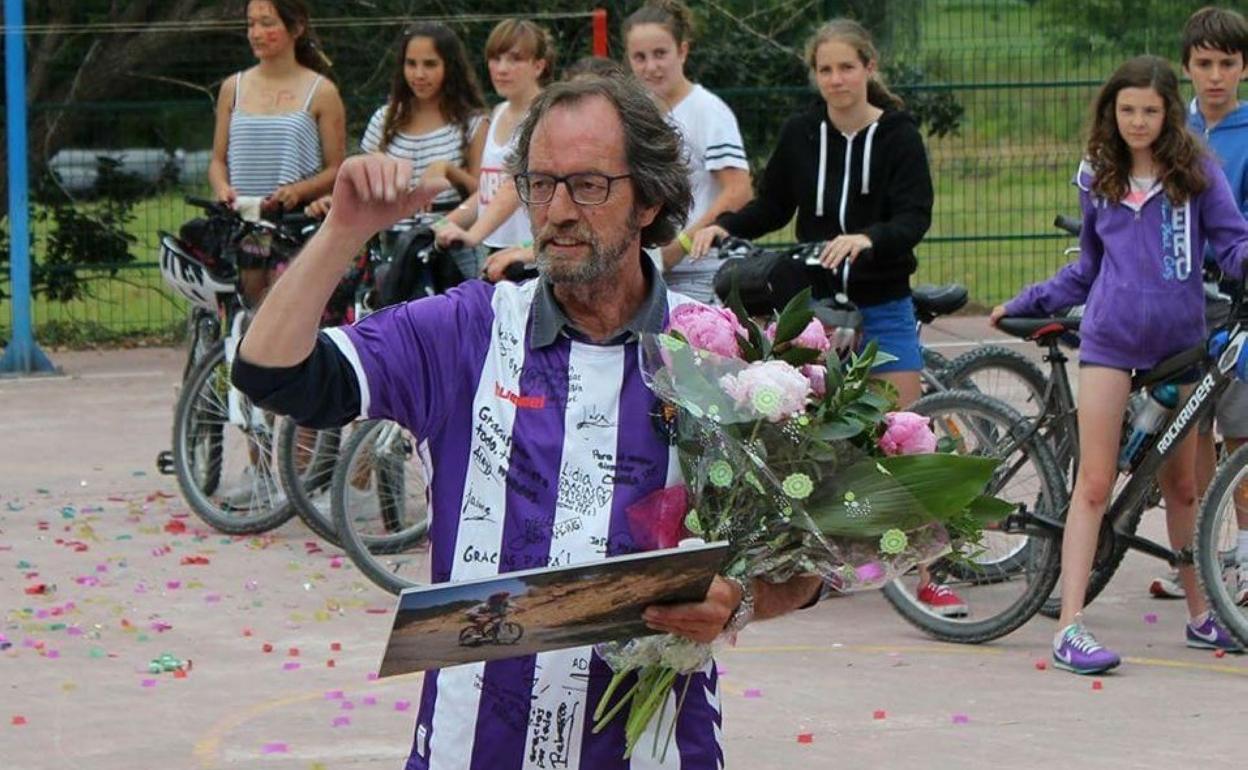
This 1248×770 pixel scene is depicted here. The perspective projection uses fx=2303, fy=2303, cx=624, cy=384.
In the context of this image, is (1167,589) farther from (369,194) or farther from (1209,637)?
(369,194)

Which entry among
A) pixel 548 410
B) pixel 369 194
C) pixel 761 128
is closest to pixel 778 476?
pixel 548 410

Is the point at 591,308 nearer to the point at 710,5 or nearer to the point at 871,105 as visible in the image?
the point at 871,105

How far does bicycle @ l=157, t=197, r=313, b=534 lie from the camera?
9602 millimetres

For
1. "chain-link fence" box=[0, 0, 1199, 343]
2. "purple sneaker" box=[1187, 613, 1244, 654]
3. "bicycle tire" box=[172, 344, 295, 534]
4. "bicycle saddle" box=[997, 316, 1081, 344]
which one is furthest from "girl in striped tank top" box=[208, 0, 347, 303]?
"chain-link fence" box=[0, 0, 1199, 343]

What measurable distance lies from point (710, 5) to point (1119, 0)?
285 cm

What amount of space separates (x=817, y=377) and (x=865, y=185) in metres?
4.60

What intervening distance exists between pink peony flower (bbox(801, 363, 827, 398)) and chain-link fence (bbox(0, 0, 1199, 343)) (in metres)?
11.7

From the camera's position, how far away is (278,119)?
10.1m

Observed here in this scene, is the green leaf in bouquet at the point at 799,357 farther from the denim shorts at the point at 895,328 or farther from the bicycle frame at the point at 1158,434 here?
the denim shorts at the point at 895,328

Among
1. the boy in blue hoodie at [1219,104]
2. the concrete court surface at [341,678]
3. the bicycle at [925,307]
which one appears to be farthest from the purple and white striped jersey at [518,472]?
the boy in blue hoodie at [1219,104]

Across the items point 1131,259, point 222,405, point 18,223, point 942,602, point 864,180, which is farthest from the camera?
point 18,223

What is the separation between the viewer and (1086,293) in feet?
25.3

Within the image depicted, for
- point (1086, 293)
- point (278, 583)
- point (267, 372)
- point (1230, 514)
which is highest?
point (267, 372)

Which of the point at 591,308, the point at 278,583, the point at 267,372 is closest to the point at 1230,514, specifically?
the point at 278,583
